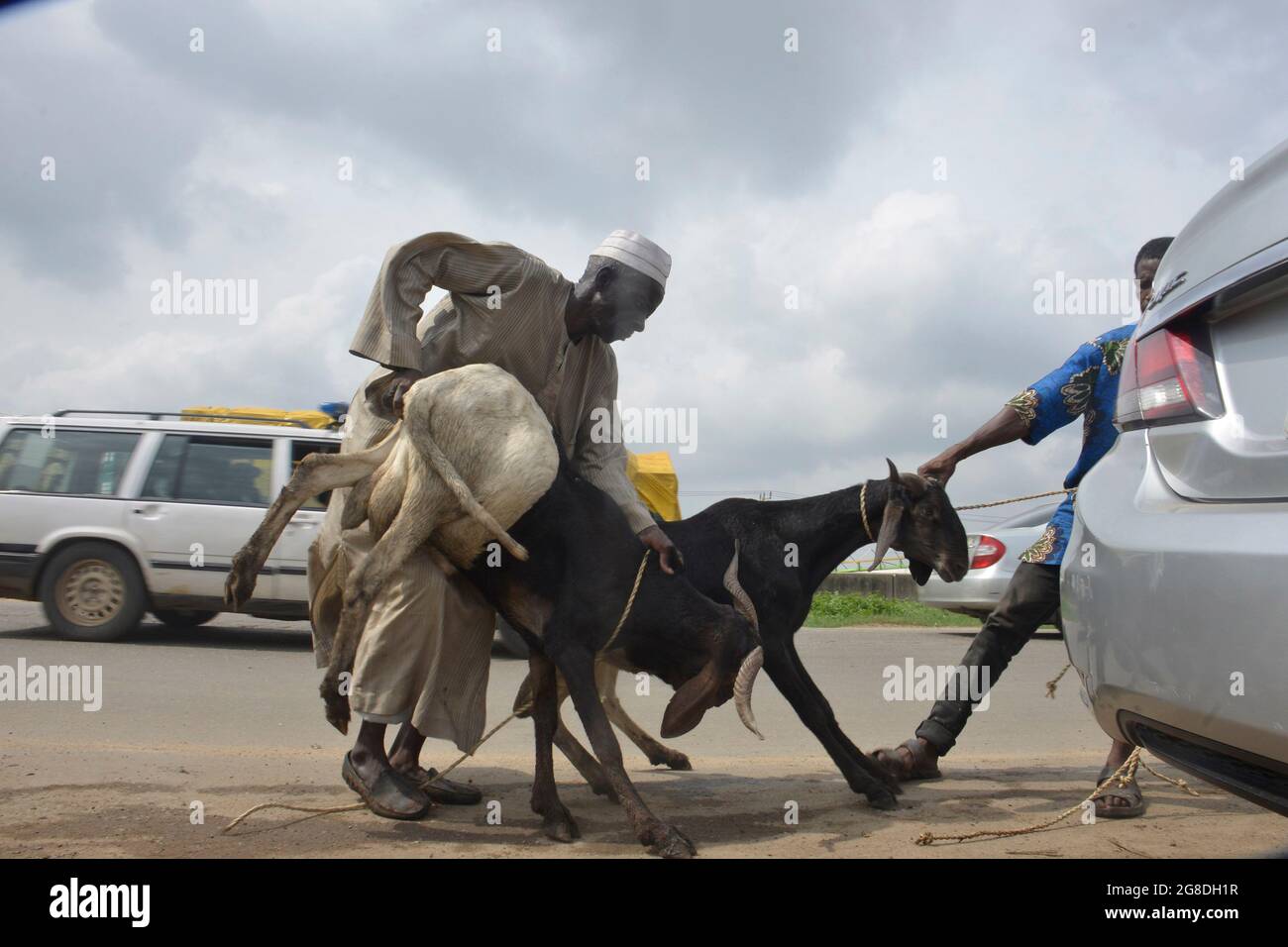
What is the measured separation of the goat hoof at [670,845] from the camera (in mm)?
3168

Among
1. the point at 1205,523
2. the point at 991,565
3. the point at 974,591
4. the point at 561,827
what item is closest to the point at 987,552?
the point at 991,565

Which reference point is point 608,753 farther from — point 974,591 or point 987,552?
point 987,552

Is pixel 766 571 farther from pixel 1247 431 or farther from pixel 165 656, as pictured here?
pixel 165 656

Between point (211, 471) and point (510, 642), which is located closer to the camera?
point (510, 642)

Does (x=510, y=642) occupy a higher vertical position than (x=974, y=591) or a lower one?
lower

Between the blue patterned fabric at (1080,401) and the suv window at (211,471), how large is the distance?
6700 millimetres

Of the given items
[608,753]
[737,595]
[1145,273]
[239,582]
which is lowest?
[608,753]

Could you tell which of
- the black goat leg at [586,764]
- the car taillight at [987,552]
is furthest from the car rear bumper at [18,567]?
the car taillight at [987,552]

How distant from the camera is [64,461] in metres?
9.12

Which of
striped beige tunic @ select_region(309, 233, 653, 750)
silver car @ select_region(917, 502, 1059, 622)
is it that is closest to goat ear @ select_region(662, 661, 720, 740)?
striped beige tunic @ select_region(309, 233, 653, 750)

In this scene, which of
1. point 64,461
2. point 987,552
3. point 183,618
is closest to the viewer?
point 64,461

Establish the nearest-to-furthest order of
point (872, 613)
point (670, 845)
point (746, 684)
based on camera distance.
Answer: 1. point (670, 845)
2. point (746, 684)
3. point (872, 613)

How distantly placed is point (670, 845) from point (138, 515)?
23.7ft
